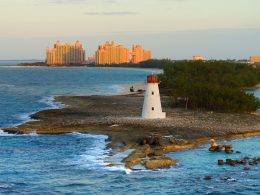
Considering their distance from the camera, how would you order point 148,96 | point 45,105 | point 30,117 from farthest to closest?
point 45,105, point 30,117, point 148,96

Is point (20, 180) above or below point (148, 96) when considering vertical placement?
below

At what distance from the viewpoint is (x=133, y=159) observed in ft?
132

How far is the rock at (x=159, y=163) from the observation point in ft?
127

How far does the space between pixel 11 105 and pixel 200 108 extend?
3167 centimetres

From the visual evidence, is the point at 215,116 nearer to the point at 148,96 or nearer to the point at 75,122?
the point at 148,96

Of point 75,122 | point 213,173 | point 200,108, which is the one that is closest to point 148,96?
point 75,122

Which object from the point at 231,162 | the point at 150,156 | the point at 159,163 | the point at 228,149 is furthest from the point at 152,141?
the point at 231,162

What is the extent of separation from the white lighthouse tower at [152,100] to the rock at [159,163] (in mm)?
19064

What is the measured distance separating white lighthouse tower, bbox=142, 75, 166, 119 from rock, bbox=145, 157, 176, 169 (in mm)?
19064

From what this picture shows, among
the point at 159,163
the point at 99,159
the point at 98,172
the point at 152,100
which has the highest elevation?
the point at 152,100

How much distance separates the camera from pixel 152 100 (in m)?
58.9

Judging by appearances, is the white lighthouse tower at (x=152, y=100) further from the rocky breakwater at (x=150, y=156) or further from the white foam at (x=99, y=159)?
the white foam at (x=99, y=159)

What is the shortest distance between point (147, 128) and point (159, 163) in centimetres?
1502

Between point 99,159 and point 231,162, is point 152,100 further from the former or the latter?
point 231,162
